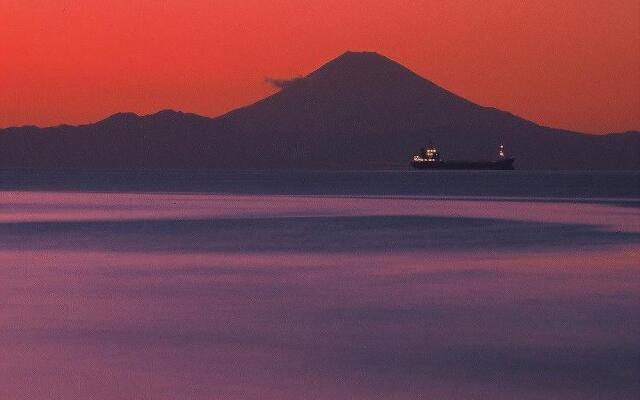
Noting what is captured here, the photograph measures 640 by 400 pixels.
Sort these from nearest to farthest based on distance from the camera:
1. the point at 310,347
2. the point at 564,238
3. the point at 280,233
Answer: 1. the point at 310,347
2. the point at 564,238
3. the point at 280,233

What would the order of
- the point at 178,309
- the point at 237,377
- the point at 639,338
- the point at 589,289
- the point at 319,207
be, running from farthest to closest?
the point at 319,207, the point at 589,289, the point at 178,309, the point at 639,338, the point at 237,377

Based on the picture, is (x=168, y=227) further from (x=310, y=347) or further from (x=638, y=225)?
(x=310, y=347)

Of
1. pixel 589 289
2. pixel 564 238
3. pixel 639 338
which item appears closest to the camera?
pixel 639 338

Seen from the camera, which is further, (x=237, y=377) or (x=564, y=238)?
(x=564, y=238)

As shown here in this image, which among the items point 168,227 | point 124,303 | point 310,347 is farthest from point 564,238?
point 310,347

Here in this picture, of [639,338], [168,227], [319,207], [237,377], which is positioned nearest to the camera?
[237,377]

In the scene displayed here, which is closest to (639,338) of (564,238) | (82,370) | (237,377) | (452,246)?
(237,377)

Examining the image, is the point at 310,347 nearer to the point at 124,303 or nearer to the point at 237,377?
the point at 237,377
